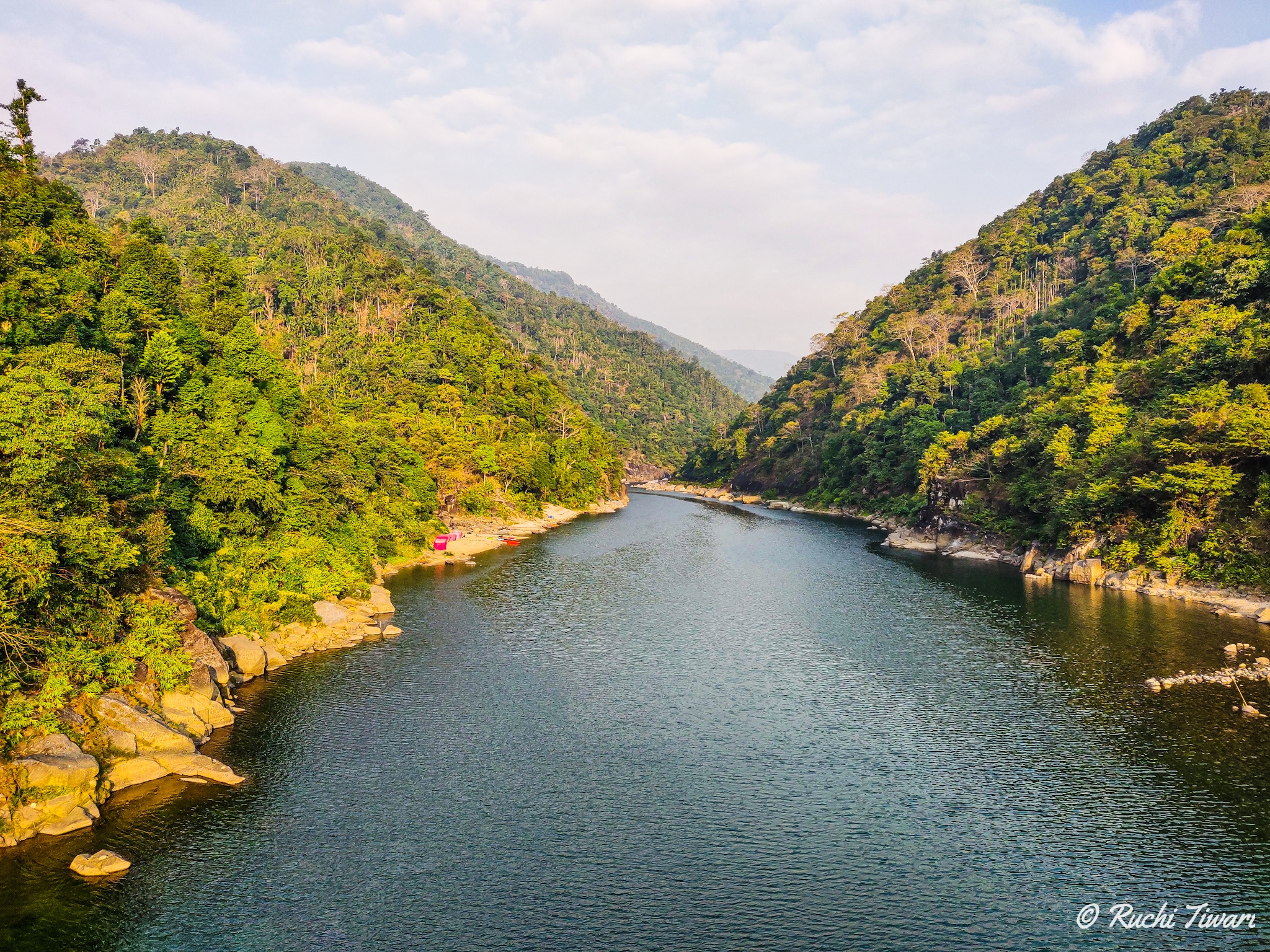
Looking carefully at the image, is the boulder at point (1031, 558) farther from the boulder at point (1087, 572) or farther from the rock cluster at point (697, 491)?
the rock cluster at point (697, 491)

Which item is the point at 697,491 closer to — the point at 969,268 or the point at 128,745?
the point at 969,268

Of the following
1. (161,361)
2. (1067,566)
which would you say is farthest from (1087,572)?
(161,361)

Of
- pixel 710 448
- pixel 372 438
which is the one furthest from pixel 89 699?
pixel 710 448

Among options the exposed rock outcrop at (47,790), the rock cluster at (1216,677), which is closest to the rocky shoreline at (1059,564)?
the rock cluster at (1216,677)

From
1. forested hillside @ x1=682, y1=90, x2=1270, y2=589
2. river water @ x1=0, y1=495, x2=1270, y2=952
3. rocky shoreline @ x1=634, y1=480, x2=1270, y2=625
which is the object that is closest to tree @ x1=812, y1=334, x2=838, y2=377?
forested hillside @ x1=682, y1=90, x2=1270, y2=589

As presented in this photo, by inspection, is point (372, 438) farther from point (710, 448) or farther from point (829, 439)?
point (710, 448)

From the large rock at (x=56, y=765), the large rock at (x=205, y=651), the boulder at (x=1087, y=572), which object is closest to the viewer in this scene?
the large rock at (x=56, y=765)

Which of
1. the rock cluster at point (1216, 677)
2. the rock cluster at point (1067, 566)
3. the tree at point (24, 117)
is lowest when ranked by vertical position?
the rock cluster at point (1216, 677)
